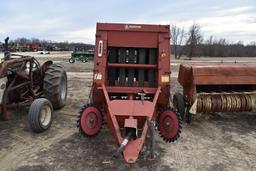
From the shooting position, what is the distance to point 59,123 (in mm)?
6699

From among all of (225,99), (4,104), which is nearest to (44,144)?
(4,104)

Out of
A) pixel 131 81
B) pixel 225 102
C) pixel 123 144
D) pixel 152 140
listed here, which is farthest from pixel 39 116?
pixel 225 102

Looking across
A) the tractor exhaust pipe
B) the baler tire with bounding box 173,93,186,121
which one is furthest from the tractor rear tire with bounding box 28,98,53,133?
the baler tire with bounding box 173,93,186,121

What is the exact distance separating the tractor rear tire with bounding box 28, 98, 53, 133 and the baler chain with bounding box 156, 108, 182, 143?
6.85ft

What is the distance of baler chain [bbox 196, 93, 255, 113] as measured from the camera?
6984 millimetres

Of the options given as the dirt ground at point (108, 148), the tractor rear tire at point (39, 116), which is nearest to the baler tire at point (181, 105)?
the dirt ground at point (108, 148)

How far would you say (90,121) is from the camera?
208 inches

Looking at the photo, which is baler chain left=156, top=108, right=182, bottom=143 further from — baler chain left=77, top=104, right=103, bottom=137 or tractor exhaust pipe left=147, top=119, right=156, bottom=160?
baler chain left=77, top=104, right=103, bottom=137

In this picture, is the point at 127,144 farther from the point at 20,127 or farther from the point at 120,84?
the point at 20,127

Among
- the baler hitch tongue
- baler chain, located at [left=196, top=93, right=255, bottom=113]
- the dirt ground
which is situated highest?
baler chain, located at [left=196, top=93, right=255, bottom=113]

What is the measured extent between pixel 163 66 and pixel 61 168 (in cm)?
255

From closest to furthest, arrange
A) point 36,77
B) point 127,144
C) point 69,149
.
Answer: point 127,144 → point 69,149 → point 36,77

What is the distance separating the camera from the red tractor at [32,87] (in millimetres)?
5844

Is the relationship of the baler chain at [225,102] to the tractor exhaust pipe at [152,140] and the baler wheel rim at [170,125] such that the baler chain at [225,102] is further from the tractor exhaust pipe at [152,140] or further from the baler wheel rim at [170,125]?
the tractor exhaust pipe at [152,140]
